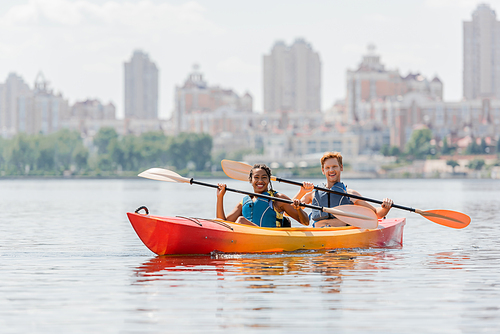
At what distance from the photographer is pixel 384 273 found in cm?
1277

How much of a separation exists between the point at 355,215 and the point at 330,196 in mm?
529

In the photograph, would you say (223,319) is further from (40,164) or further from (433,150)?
(433,150)

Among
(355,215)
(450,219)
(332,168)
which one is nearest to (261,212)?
(332,168)

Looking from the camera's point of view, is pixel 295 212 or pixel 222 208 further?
pixel 222 208

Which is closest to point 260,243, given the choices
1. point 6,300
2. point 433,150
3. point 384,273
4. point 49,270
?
point 384,273

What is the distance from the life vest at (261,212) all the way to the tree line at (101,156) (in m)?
130

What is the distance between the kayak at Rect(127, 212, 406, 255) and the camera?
1362cm

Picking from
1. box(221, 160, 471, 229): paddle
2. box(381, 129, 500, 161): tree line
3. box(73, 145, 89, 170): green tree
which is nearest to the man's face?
box(221, 160, 471, 229): paddle

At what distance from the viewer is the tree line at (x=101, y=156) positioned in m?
144

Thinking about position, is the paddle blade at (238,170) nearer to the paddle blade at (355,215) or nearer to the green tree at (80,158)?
the paddle blade at (355,215)

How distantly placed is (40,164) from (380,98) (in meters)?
84.9

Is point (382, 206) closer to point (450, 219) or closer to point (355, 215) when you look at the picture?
point (355, 215)

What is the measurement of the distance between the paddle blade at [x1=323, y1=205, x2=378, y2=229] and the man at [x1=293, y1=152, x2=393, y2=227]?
0.70 feet

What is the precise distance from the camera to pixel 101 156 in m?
147
